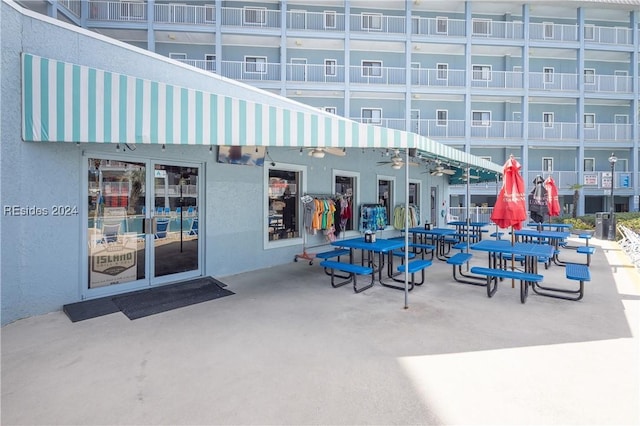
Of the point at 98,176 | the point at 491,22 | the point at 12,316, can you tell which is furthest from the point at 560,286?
the point at 491,22

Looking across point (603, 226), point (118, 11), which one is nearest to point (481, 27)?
point (603, 226)

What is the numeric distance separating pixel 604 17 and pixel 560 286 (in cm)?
2561

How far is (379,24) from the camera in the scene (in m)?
20.5

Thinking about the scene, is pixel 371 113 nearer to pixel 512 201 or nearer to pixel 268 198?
pixel 268 198

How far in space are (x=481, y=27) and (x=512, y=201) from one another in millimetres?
20131

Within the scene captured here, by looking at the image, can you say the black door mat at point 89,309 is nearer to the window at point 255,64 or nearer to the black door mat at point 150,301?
the black door mat at point 150,301

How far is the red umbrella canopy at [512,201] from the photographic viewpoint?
5402mm

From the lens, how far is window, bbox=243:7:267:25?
765 inches

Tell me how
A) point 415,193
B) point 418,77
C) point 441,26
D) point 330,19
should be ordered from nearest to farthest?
point 415,193, point 418,77, point 330,19, point 441,26

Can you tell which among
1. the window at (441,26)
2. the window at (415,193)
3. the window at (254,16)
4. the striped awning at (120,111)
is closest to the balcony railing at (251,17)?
the window at (254,16)

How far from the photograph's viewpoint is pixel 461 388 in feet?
9.00

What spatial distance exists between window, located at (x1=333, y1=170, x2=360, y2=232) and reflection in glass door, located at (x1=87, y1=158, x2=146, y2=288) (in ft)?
17.1

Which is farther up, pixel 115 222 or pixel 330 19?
pixel 330 19

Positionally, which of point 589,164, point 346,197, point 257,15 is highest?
point 257,15
